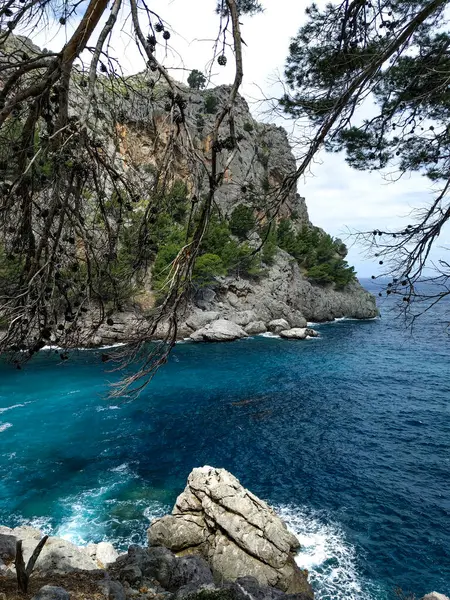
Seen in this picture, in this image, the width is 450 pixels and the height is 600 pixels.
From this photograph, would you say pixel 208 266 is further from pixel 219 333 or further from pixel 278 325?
pixel 278 325

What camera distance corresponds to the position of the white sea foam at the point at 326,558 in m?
9.97

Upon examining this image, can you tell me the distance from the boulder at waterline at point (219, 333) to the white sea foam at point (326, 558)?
24.5m

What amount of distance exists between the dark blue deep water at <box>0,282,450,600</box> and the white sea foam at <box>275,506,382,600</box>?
0.03m

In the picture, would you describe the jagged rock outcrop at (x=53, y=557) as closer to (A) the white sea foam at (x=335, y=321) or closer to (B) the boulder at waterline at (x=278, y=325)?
(B) the boulder at waterline at (x=278, y=325)

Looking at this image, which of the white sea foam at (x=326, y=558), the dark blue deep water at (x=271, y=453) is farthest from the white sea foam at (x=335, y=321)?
the white sea foam at (x=326, y=558)

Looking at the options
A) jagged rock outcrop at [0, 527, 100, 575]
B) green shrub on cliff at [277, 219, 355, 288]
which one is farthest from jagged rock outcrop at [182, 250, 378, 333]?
jagged rock outcrop at [0, 527, 100, 575]

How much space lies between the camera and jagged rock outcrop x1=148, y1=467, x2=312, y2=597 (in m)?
10.0

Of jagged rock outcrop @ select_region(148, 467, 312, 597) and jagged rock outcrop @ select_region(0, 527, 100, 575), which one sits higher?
jagged rock outcrop @ select_region(0, 527, 100, 575)

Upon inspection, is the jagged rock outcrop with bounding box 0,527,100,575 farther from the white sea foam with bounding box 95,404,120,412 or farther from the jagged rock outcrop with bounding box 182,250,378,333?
the jagged rock outcrop with bounding box 182,250,378,333

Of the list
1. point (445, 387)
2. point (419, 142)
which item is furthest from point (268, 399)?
point (419, 142)

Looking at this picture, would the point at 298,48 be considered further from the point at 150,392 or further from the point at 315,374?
the point at 315,374

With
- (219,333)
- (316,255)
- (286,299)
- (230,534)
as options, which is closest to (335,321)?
(286,299)

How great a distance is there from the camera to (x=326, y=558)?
11055 millimetres

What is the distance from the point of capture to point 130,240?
12.2 feet
